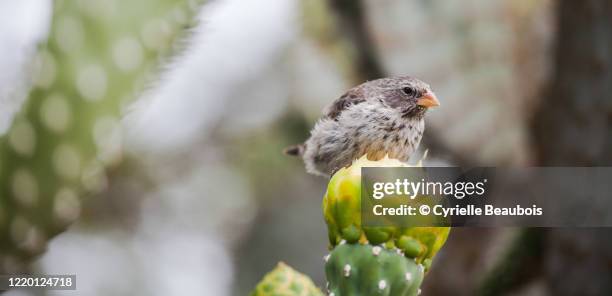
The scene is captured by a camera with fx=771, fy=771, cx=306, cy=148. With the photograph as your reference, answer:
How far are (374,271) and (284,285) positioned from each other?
143 mm

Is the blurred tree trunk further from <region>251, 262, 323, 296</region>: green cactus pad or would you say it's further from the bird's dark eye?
<region>251, 262, 323, 296</region>: green cactus pad

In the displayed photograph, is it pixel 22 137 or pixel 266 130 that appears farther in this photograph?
pixel 266 130

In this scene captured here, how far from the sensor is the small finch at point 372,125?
5.17 ft

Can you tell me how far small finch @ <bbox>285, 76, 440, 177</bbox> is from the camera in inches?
62.1

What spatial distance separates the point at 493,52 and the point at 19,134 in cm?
189

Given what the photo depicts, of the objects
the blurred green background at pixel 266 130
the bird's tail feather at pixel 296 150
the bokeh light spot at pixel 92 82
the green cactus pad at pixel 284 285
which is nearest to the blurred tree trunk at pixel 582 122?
the blurred green background at pixel 266 130

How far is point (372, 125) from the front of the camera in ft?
5.37

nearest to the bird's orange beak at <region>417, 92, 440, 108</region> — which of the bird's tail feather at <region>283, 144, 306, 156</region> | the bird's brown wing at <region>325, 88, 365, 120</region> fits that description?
the bird's brown wing at <region>325, 88, 365, 120</region>

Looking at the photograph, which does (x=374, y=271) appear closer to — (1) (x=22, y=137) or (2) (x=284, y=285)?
(2) (x=284, y=285)

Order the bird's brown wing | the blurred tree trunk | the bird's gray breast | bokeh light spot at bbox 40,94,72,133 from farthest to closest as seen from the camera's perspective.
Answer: the blurred tree trunk, the bird's brown wing, the bird's gray breast, bokeh light spot at bbox 40,94,72,133

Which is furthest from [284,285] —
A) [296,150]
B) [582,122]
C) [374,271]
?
[582,122]

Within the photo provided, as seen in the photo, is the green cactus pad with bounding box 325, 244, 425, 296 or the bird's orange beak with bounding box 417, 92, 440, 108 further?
the bird's orange beak with bounding box 417, 92, 440, 108

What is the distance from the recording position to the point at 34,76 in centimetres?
71

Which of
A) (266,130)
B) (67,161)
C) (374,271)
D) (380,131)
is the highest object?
(266,130)
